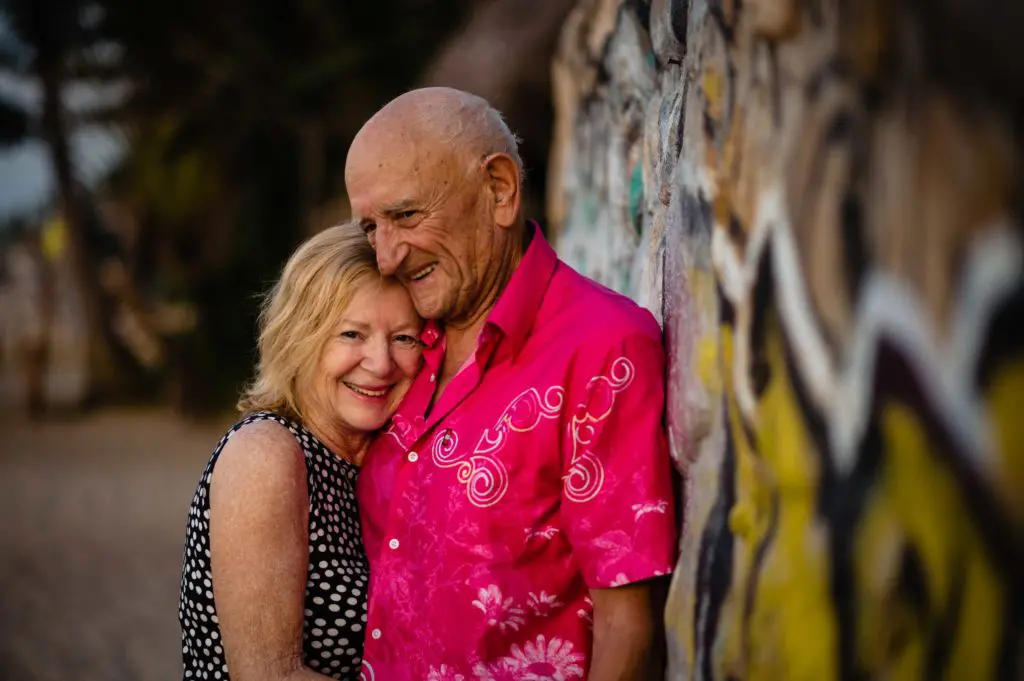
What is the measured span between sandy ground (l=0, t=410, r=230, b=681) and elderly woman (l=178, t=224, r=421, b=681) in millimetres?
4374

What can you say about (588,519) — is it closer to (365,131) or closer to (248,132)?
(365,131)

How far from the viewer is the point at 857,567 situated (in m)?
1.69

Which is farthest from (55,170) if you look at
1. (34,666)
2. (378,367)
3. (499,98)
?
(378,367)

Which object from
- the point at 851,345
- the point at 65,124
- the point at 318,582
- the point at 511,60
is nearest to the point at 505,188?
the point at 318,582

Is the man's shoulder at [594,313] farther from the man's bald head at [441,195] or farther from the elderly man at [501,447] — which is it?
the man's bald head at [441,195]

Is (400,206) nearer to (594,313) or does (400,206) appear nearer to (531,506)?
(594,313)

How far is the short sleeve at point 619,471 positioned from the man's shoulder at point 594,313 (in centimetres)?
3

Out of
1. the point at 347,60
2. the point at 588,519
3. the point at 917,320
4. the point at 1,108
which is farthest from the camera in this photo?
the point at 1,108

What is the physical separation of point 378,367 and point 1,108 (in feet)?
61.1

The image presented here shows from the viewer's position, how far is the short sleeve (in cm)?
232

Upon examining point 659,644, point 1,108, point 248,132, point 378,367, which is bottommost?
point 659,644

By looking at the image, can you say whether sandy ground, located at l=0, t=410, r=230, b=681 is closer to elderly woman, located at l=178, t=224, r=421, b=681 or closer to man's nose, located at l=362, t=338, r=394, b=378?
elderly woman, located at l=178, t=224, r=421, b=681

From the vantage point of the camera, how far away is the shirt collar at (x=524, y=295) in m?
2.58

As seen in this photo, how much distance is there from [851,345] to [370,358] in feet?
4.67
